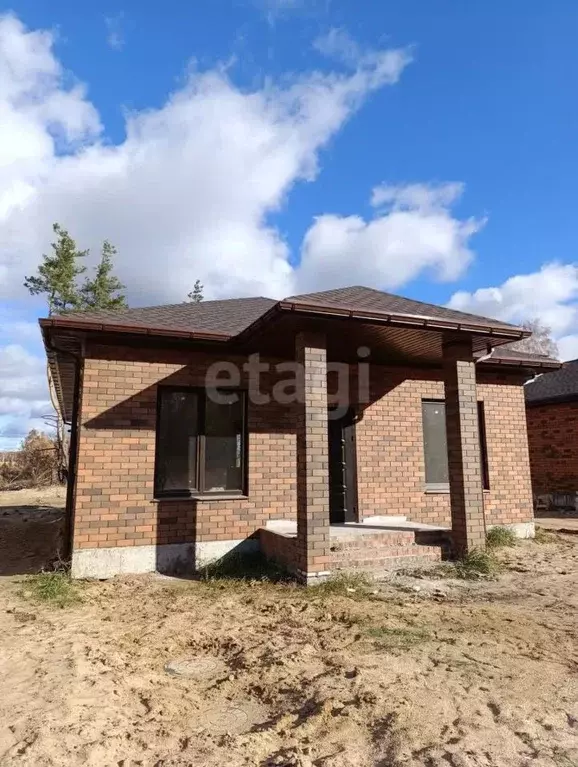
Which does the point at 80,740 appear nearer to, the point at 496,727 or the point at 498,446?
the point at 496,727

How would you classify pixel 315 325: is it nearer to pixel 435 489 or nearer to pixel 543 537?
pixel 435 489

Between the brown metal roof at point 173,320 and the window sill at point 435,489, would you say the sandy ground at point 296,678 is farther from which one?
Answer: the brown metal roof at point 173,320

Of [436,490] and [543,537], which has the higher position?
[436,490]

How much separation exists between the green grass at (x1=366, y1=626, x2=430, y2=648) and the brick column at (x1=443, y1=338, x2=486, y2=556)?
2898 mm

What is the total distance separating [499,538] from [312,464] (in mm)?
4215

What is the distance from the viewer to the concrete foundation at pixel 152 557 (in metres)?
6.59

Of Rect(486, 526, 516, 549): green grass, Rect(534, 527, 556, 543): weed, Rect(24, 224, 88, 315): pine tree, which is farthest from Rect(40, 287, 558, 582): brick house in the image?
Rect(24, 224, 88, 315): pine tree

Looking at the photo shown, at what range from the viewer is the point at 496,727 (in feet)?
8.87

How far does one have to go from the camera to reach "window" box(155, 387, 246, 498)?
24.3 feet

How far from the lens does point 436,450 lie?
9094 mm

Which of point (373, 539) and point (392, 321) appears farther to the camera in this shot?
point (373, 539)

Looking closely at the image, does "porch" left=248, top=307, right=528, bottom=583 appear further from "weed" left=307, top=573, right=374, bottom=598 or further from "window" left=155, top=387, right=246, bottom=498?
"window" left=155, top=387, right=246, bottom=498

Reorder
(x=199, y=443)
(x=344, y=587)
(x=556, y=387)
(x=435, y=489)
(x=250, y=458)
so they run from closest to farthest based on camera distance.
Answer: (x=344, y=587) < (x=199, y=443) < (x=250, y=458) < (x=435, y=489) < (x=556, y=387)

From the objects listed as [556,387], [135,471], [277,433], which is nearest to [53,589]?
[135,471]
